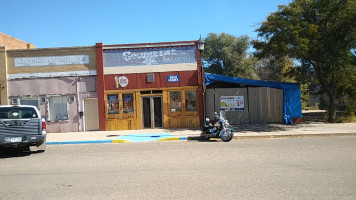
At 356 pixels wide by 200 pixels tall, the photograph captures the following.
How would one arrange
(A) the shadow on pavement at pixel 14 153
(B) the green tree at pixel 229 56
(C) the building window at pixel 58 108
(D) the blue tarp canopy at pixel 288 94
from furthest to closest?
1. (B) the green tree at pixel 229 56
2. (C) the building window at pixel 58 108
3. (D) the blue tarp canopy at pixel 288 94
4. (A) the shadow on pavement at pixel 14 153

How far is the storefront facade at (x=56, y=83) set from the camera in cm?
1617

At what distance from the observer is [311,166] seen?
6438 mm

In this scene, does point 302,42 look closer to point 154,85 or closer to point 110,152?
point 154,85

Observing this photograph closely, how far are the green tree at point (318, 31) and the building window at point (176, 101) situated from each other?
616 cm

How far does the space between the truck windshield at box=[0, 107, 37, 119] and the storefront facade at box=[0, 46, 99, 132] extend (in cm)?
691

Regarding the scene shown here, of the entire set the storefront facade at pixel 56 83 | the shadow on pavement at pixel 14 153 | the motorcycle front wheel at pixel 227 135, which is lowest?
the shadow on pavement at pixel 14 153

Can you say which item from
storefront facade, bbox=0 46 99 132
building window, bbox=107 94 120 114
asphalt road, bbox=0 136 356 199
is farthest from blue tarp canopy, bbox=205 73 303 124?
storefront facade, bbox=0 46 99 132

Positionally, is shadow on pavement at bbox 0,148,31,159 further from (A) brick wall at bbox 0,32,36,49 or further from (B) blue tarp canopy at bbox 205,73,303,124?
(A) brick wall at bbox 0,32,36,49

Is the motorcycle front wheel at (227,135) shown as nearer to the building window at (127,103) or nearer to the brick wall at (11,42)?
the building window at (127,103)

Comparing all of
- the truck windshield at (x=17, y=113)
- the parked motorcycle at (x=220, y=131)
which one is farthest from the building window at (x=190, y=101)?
the truck windshield at (x=17, y=113)

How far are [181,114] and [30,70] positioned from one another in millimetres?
9894

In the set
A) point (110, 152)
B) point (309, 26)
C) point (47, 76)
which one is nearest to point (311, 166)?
point (110, 152)

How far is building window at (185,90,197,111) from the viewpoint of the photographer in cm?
1616

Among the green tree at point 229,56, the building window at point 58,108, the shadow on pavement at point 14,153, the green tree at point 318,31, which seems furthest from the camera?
the green tree at point 229,56
